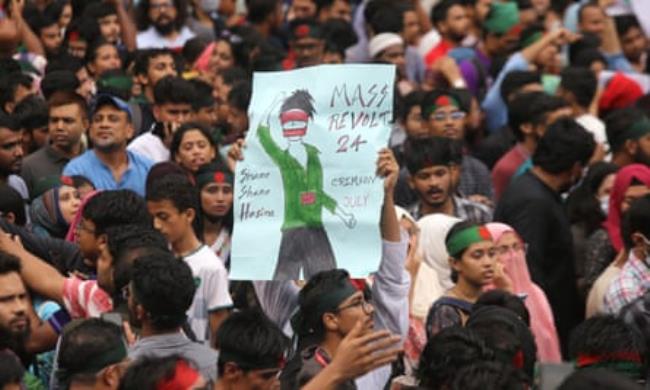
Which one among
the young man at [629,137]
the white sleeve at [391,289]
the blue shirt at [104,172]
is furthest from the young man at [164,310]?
the young man at [629,137]

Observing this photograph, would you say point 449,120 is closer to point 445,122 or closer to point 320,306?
point 445,122

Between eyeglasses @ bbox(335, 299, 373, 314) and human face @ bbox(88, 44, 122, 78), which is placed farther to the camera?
human face @ bbox(88, 44, 122, 78)

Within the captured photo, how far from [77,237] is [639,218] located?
2.72m

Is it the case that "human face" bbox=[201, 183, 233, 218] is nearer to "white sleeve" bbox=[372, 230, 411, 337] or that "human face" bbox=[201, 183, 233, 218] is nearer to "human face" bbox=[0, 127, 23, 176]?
"human face" bbox=[0, 127, 23, 176]

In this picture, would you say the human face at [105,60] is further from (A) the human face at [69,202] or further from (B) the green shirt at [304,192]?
(B) the green shirt at [304,192]

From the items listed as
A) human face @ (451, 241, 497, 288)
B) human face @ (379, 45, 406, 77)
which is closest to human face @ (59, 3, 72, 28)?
human face @ (379, 45, 406, 77)

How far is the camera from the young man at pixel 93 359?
739 cm

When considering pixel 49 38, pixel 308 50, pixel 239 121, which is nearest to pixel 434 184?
pixel 239 121

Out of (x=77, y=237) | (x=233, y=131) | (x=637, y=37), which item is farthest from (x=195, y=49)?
(x=77, y=237)

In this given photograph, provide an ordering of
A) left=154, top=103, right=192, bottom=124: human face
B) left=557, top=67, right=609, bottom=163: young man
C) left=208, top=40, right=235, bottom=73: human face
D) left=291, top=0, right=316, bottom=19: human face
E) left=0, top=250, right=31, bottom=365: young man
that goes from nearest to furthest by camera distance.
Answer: left=0, top=250, right=31, bottom=365: young man < left=154, top=103, right=192, bottom=124: human face < left=557, top=67, right=609, bottom=163: young man < left=208, top=40, right=235, bottom=73: human face < left=291, top=0, right=316, bottom=19: human face

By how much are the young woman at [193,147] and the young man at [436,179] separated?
3.68 feet

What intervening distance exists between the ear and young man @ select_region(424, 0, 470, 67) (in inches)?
357

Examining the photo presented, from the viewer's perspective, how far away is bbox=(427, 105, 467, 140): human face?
13.1 m

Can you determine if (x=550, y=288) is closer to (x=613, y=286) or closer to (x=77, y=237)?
(x=613, y=286)
